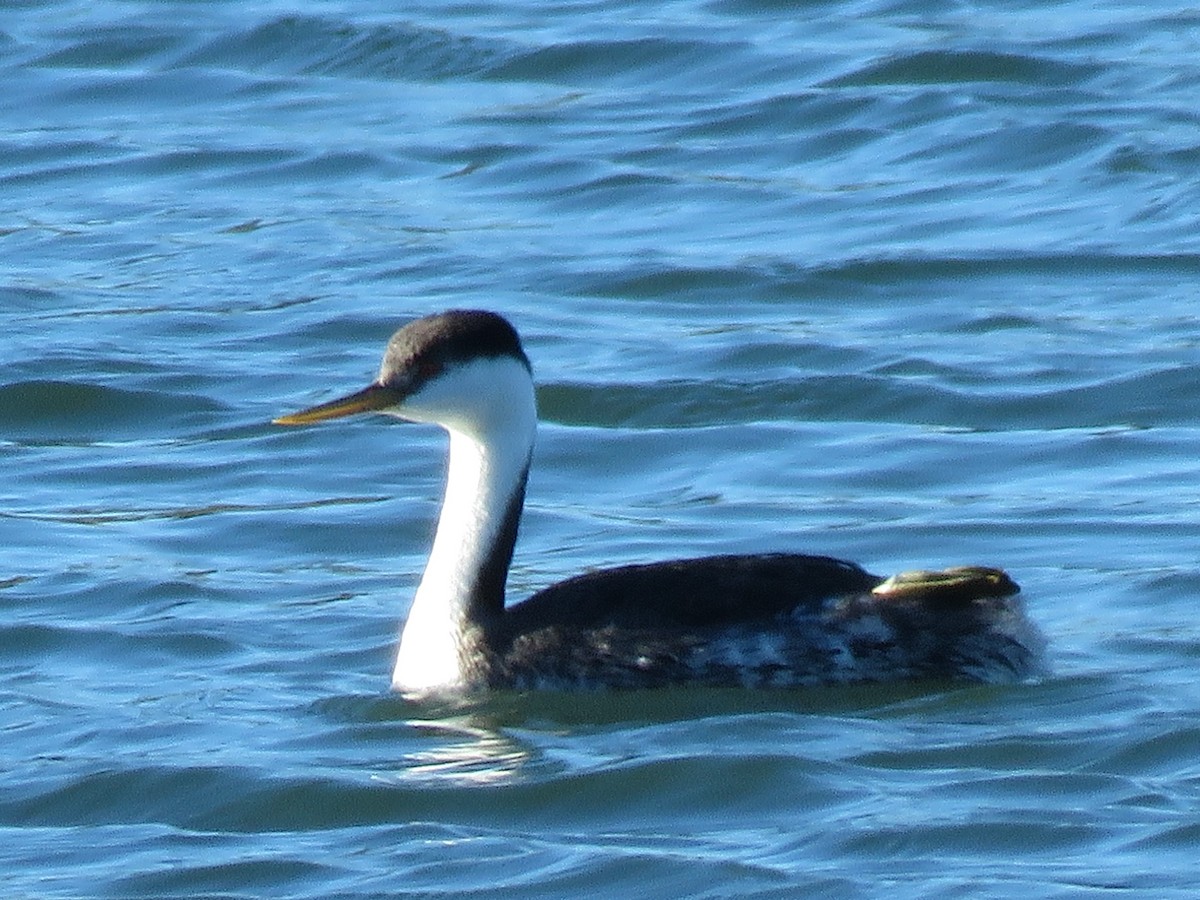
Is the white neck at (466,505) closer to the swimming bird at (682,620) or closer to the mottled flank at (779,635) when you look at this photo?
the swimming bird at (682,620)

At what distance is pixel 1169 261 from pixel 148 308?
15.6ft

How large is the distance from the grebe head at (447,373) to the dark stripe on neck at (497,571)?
307mm

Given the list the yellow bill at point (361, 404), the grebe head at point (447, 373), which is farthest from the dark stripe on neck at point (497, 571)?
the yellow bill at point (361, 404)

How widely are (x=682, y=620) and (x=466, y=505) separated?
785mm

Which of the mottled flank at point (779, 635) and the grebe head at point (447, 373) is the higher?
A: the grebe head at point (447, 373)

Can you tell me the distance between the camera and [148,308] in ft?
49.9

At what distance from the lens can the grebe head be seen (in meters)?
9.36

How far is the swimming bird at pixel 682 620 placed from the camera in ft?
30.5

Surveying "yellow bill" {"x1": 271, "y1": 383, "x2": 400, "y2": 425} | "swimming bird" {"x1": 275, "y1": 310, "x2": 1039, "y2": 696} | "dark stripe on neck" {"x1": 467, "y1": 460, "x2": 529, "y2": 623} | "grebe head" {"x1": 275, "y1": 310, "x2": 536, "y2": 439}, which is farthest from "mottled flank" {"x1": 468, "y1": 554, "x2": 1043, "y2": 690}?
"yellow bill" {"x1": 271, "y1": 383, "x2": 400, "y2": 425}

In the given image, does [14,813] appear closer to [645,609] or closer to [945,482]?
[645,609]

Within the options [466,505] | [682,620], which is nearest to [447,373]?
[466,505]

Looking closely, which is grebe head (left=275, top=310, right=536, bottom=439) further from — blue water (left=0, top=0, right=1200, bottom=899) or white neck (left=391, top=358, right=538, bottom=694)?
blue water (left=0, top=0, right=1200, bottom=899)

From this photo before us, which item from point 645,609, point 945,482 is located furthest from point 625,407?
point 645,609

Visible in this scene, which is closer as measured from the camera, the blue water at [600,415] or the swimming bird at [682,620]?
the blue water at [600,415]
